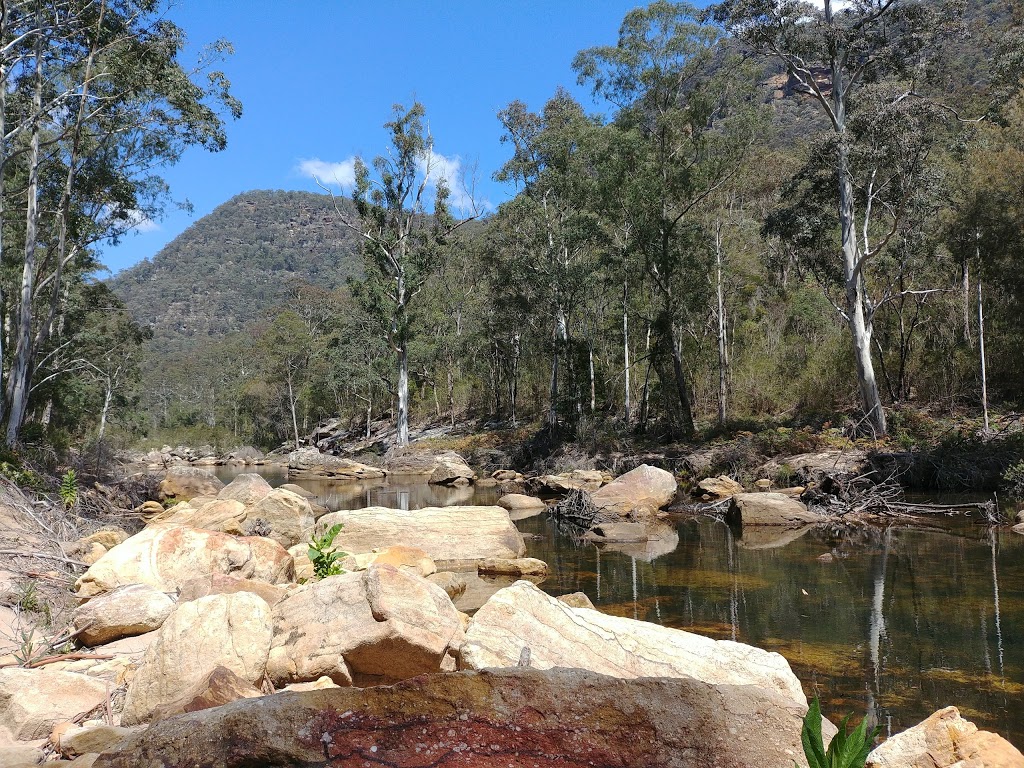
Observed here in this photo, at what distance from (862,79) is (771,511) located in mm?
13930

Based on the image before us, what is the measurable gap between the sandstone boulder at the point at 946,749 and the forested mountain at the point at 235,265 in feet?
400

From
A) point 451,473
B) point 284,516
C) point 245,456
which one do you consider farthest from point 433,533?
point 245,456

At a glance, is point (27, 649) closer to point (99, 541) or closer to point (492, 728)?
point (99, 541)

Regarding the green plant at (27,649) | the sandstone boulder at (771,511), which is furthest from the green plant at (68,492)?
the sandstone boulder at (771,511)

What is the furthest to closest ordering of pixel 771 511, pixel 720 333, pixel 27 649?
pixel 720 333, pixel 771 511, pixel 27 649

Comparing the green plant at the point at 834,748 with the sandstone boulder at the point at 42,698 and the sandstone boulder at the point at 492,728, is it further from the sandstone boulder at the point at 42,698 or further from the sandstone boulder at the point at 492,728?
the sandstone boulder at the point at 42,698

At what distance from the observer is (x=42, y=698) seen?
410 cm

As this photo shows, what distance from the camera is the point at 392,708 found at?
96.7 inches

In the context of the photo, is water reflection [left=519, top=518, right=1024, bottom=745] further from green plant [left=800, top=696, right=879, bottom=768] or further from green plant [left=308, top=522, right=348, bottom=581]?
green plant [left=308, top=522, right=348, bottom=581]

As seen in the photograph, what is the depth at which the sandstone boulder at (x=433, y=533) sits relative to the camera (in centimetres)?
1017

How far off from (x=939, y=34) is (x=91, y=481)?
24.0 metres

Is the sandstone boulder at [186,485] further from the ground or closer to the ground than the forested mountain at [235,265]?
closer to the ground

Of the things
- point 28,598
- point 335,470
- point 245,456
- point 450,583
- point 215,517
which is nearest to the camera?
point 28,598

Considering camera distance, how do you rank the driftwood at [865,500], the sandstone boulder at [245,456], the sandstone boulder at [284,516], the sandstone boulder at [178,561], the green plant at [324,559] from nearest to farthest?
1. the sandstone boulder at [178,561]
2. the green plant at [324,559]
3. the sandstone boulder at [284,516]
4. the driftwood at [865,500]
5. the sandstone boulder at [245,456]
